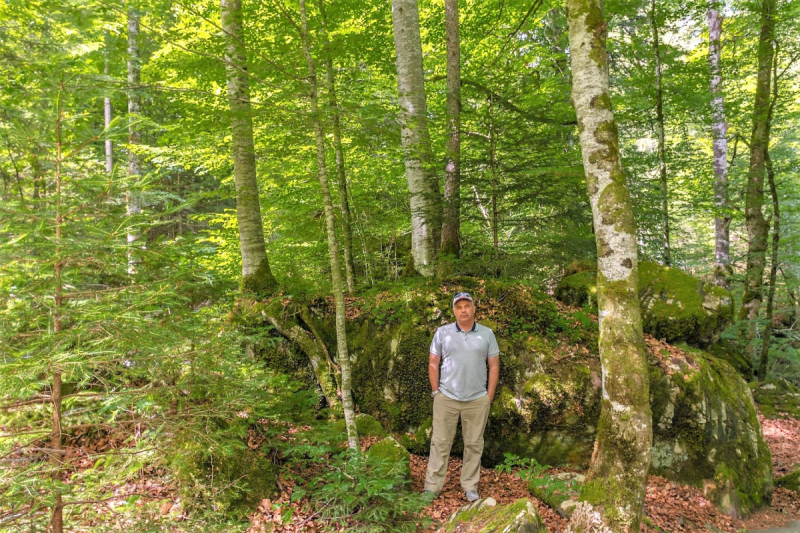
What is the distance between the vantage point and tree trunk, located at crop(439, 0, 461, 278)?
666cm

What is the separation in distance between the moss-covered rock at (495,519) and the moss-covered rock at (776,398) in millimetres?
8877

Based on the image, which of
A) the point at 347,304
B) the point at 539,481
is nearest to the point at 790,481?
the point at 539,481

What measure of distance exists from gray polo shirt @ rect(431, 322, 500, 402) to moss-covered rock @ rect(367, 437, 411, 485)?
0.86 meters

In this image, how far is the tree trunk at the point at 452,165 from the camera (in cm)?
666

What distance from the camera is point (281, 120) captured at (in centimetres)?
447

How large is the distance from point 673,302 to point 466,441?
449 cm

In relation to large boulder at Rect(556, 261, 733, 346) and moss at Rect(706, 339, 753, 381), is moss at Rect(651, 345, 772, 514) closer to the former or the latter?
large boulder at Rect(556, 261, 733, 346)

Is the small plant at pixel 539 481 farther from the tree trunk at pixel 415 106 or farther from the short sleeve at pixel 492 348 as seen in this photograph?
the tree trunk at pixel 415 106

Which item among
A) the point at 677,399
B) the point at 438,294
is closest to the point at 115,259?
the point at 438,294

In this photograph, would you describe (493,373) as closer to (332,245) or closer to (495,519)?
(495,519)

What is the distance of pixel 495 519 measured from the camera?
3531 mm

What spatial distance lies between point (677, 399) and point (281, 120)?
243 inches

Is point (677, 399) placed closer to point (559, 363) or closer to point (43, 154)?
point (559, 363)

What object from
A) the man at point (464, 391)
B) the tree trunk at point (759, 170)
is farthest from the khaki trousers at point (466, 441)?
the tree trunk at point (759, 170)
